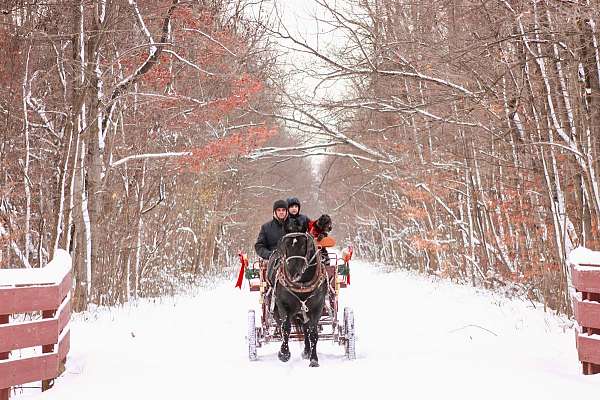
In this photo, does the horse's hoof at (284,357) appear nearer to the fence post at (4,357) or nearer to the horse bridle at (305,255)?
the horse bridle at (305,255)

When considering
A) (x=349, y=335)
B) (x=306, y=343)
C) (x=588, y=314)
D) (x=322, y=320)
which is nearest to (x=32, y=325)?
(x=306, y=343)

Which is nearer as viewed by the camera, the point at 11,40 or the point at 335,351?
the point at 335,351

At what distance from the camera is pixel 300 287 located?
796 centimetres

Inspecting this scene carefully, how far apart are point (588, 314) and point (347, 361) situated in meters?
2.74

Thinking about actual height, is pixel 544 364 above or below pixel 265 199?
below

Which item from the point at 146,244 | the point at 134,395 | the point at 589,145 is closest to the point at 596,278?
the point at 589,145

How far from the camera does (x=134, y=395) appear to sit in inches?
256

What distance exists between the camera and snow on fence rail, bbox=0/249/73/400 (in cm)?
601

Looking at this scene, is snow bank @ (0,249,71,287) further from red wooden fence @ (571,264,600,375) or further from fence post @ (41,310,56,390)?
red wooden fence @ (571,264,600,375)

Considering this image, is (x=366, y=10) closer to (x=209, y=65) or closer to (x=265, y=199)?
(x=209, y=65)

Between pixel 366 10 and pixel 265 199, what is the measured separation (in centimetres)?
3049

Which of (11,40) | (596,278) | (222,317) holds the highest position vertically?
(11,40)

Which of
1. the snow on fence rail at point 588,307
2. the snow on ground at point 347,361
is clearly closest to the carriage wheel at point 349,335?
the snow on ground at point 347,361

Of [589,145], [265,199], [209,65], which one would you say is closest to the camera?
[589,145]
